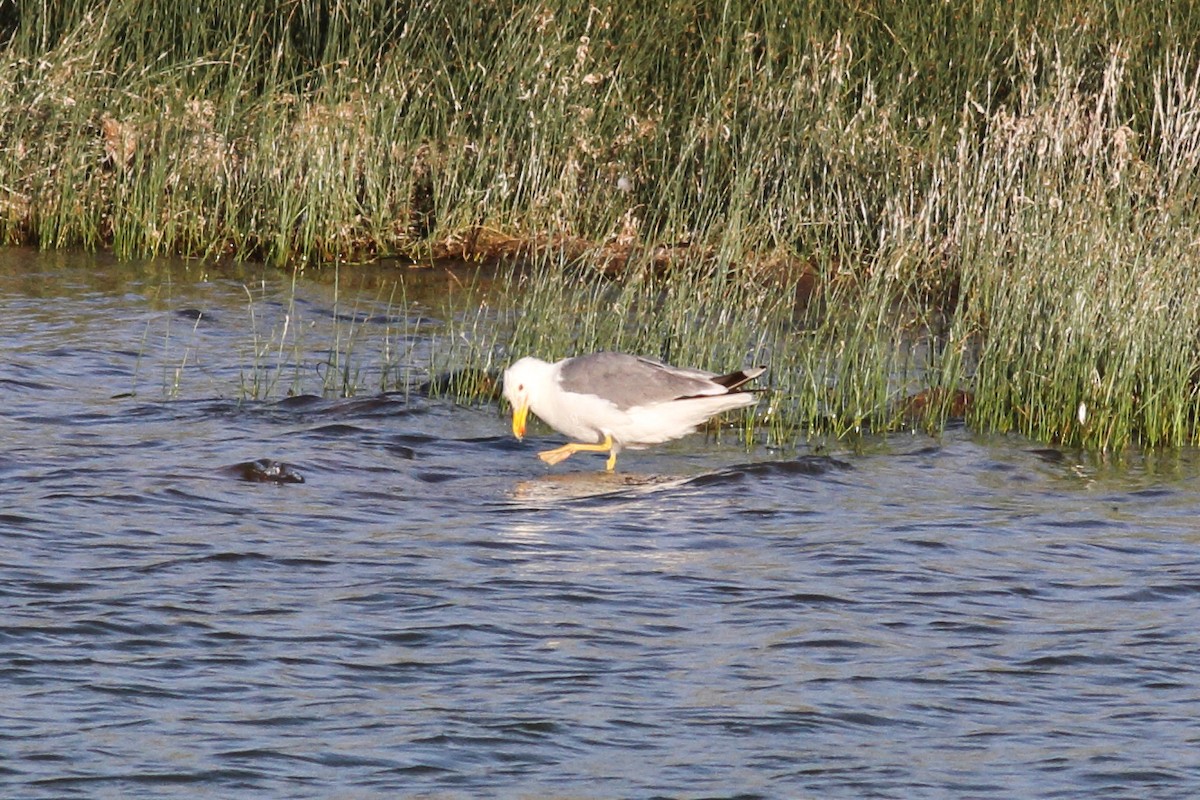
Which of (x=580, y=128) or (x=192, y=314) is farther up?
(x=580, y=128)

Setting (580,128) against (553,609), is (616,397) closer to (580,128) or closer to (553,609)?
(553,609)

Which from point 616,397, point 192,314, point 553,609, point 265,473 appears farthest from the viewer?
point 192,314

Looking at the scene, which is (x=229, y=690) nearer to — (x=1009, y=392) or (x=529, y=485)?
(x=529, y=485)

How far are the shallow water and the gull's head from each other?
0.25 m

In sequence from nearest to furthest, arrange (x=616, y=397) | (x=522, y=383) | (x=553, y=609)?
1. (x=553, y=609)
2. (x=616, y=397)
3. (x=522, y=383)

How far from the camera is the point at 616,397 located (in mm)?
8484

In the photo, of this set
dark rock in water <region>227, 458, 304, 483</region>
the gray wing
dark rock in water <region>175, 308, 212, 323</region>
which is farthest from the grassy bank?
dark rock in water <region>227, 458, 304, 483</region>

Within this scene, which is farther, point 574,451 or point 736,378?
point 574,451

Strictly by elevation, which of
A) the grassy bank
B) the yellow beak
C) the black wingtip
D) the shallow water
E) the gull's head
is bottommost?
the shallow water

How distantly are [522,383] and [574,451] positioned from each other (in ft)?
1.36

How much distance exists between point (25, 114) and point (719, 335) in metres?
5.76

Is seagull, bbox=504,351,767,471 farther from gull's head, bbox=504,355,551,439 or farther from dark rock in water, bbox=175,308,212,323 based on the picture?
dark rock in water, bbox=175,308,212,323

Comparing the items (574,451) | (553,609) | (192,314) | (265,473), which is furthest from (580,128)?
(553,609)

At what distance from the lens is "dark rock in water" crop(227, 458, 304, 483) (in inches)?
326
